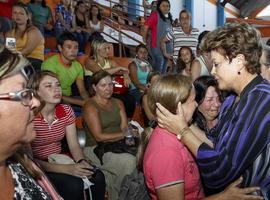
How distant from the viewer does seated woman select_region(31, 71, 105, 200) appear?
7.80 feet

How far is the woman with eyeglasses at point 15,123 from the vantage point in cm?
113

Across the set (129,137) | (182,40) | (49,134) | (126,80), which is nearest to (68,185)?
(49,134)

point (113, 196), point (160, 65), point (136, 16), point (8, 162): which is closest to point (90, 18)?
point (160, 65)

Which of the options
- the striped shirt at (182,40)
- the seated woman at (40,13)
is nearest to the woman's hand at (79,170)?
the striped shirt at (182,40)

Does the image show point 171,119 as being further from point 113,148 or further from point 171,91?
point 113,148

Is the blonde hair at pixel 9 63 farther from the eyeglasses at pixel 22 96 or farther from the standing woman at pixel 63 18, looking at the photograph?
the standing woman at pixel 63 18

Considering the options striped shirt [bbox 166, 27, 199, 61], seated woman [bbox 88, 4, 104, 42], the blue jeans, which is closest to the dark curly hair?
striped shirt [bbox 166, 27, 199, 61]

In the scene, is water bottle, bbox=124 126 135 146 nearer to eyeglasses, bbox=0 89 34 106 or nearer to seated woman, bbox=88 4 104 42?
eyeglasses, bbox=0 89 34 106

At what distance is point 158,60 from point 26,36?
263 centimetres

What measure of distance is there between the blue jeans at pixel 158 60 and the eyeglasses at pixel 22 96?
4780 millimetres

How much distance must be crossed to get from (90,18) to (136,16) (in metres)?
3.78

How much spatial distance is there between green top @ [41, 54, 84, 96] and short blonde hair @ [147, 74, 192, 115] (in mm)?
2331

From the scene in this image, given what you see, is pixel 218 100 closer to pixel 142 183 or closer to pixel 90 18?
pixel 142 183

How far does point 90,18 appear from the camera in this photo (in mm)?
6984
